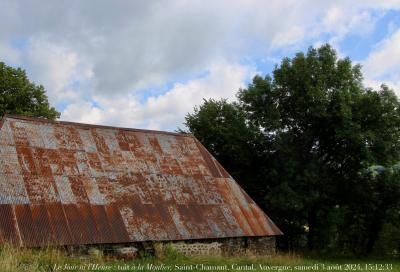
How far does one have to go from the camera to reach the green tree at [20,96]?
27234 mm

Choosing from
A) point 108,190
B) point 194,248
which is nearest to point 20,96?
point 108,190

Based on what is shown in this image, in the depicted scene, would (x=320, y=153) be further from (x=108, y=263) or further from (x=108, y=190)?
(x=108, y=263)

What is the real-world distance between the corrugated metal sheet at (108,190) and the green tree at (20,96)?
41.4 ft

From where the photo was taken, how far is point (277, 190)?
2203 cm

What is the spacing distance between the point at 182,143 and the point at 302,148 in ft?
26.4

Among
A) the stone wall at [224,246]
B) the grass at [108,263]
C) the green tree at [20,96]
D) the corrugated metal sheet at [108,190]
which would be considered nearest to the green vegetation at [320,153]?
the stone wall at [224,246]

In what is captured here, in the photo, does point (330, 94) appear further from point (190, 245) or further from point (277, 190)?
point (190, 245)

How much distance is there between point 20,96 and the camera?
91.7 feet

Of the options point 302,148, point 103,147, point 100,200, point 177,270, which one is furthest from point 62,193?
point 302,148

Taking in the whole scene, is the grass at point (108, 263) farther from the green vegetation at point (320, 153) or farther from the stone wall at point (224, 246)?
the green vegetation at point (320, 153)

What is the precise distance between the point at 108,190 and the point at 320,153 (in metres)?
13.7

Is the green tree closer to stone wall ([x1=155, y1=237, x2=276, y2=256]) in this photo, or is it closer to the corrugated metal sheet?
the corrugated metal sheet

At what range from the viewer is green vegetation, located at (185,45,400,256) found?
71.8 ft

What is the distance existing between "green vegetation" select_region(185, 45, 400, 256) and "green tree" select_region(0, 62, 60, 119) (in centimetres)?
1222
